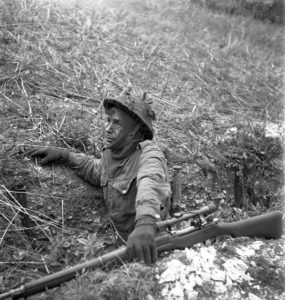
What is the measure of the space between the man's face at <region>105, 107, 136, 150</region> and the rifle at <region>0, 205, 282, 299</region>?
117cm

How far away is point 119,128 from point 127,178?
0.50 m

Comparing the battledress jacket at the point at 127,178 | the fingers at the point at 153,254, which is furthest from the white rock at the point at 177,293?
the battledress jacket at the point at 127,178

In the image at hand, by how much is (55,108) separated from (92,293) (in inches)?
123

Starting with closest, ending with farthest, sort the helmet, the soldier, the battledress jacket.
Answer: the battledress jacket
the soldier
the helmet

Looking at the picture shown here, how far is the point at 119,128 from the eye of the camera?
14.4 feet

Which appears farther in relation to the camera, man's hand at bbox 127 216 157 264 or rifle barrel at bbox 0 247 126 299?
man's hand at bbox 127 216 157 264

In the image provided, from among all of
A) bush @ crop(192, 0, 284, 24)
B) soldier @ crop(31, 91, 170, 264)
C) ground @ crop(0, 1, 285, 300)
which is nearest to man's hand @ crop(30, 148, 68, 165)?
ground @ crop(0, 1, 285, 300)

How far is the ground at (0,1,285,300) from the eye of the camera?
337cm

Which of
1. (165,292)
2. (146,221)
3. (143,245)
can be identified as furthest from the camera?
(146,221)

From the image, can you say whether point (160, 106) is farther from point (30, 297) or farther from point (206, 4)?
point (206, 4)

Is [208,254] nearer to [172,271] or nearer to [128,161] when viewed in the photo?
[172,271]

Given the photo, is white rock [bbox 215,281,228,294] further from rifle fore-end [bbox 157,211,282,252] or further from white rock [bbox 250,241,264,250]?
white rock [bbox 250,241,264,250]

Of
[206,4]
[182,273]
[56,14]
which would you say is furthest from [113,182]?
[206,4]

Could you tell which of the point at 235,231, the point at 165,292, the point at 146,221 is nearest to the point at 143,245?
the point at 146,221
